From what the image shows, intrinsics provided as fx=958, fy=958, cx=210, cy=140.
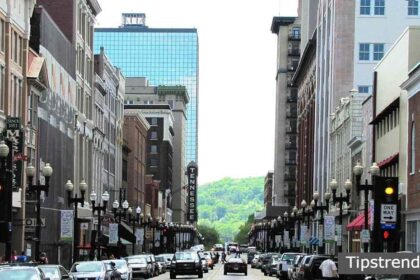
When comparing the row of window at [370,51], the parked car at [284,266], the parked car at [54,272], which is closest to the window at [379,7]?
the row of window at [370,51]

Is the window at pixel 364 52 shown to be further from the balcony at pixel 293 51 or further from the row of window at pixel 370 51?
the balcony at pixel 293 51

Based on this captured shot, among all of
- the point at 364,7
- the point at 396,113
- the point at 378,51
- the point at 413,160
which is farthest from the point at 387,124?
the point at 364,7

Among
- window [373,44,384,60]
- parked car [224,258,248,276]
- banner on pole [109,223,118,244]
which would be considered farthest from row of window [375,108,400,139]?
window [373,44,384,60]

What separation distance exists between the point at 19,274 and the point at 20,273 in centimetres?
7

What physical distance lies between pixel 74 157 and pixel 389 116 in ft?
102

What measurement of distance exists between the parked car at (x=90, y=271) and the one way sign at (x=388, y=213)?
11.6 m

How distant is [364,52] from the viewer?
97.3 metres

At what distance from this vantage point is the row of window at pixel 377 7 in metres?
95.4

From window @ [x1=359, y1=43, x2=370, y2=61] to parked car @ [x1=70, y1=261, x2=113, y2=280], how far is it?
61352 mm

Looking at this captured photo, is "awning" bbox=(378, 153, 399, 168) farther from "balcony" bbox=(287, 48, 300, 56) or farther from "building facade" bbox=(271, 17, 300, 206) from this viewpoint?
"balcony" bbox=(287, 48, 300, 56)

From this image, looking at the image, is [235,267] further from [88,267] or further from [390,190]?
[390,190]

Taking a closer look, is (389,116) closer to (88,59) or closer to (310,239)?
(310,239)

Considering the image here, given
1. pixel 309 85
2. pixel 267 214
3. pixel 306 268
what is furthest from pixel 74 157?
pixel 267 214

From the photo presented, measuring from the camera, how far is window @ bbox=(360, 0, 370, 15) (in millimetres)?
96562
